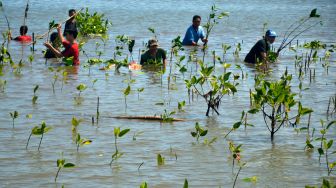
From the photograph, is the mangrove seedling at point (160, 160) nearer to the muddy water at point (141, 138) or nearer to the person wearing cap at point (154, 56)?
the muddy water at point (141, 138)

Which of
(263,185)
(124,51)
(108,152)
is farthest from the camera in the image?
(124,51)

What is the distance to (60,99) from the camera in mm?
9859

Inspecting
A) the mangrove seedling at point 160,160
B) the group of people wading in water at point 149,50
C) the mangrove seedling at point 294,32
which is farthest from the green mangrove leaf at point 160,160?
the group of people wading in water at point 149,50

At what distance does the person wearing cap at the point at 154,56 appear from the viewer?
1296 centimetres

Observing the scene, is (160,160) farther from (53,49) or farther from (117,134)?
(53,49)

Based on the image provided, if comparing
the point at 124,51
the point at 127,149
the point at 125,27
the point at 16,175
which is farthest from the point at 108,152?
the point at 125,27

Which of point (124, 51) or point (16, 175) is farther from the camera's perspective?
point (124, 51)

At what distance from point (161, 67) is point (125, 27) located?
9.39m

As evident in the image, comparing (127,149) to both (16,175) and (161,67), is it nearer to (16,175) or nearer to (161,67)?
(16,175)

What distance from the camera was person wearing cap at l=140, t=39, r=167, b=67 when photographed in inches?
510

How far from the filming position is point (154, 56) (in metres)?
13.2

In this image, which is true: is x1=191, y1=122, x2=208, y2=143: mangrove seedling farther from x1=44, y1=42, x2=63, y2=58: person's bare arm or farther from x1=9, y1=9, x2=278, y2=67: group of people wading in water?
x1=44, y1=42, x2=63, y2=58: person's bare arm

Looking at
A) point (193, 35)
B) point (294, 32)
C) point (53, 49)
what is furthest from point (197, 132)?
point (294, 32)

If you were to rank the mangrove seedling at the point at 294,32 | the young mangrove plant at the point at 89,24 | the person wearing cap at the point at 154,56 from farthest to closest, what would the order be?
the young mangrove plant at the point at 89,24 < the person wearing cap at the point at 154,56 < the mangrove seedling at the point at 294,32
